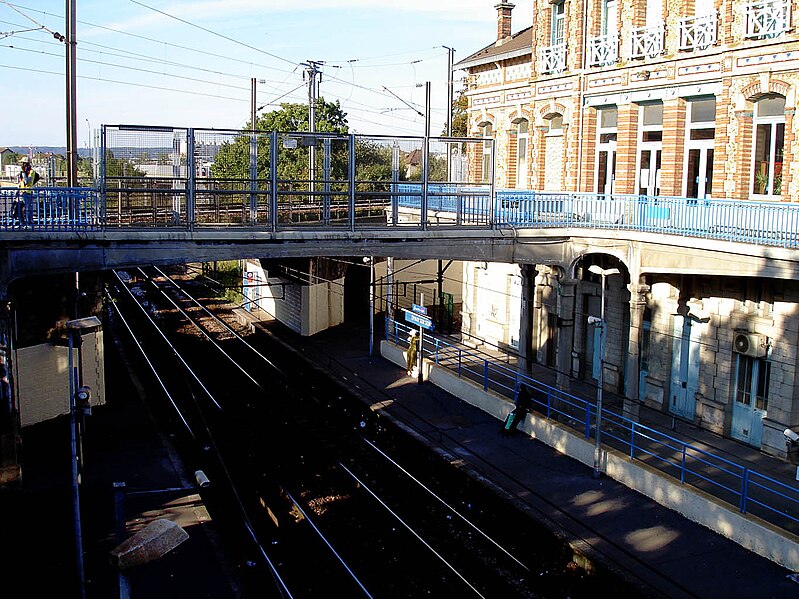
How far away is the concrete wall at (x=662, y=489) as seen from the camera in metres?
12.2

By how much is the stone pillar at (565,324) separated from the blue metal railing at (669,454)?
55cm

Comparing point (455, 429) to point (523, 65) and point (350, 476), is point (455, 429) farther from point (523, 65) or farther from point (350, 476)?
point (523, 65)

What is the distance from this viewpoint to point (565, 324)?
1895 centimetres

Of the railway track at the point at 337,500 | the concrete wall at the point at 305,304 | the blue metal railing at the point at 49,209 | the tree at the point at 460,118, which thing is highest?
the tree at the point at 460,118

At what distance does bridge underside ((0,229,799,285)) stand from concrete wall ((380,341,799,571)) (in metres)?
3.64

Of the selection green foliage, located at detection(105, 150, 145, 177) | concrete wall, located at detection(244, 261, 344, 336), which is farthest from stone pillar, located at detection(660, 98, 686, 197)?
concrete wall, located at detection(244, 261, 344, 336)

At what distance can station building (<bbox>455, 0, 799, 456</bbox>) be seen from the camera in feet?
55.3

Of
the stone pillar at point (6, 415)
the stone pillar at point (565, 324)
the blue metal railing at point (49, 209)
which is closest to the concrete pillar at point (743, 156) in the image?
the stone pillar at point (565, 324)

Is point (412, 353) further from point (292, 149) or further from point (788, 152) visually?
point (292, 149)

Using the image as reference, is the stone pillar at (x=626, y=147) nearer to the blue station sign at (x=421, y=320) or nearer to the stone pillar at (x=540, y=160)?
the stone pillar at (x=540, y=160)

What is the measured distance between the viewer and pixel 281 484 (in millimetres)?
15484

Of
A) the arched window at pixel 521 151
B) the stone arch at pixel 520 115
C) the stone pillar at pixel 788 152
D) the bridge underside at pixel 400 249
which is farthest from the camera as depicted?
the arched window at pixel 521 151

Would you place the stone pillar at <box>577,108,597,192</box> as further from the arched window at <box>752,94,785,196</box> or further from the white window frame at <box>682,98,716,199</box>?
the arched window at <box>752,94,785,196</box>

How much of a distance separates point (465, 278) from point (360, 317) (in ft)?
20.7
